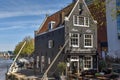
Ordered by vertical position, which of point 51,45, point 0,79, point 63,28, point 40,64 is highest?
point 63,28

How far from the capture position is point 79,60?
35.3 meters

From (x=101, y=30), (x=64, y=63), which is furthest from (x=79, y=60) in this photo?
(x=101, y=30)

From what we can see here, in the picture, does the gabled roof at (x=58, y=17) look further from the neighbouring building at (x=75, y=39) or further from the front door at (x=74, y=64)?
the front door at (x=74, y=64)

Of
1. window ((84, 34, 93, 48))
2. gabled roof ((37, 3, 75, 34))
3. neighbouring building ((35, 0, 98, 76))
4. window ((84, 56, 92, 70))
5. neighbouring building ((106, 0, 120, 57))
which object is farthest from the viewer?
neighbouring building ((106, 0, 120, 57))

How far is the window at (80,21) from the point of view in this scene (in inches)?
1404

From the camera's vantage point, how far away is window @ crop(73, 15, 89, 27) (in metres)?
35.7

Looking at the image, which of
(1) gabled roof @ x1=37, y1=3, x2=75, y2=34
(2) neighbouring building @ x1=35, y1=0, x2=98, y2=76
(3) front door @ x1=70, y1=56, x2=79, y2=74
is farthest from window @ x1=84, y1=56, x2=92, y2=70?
(1) gabled roof @ x1=37, y1=3, x2=75, y2=34

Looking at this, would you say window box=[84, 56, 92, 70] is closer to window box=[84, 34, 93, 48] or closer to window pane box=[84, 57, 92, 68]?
window pane box=[84, 57, 92, 68]

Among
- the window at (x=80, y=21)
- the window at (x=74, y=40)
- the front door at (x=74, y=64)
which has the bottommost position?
the front door at (x=74, y=64)

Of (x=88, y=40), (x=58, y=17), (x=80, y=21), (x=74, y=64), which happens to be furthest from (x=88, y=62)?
(x=58, y=17)

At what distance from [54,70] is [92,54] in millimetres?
6402

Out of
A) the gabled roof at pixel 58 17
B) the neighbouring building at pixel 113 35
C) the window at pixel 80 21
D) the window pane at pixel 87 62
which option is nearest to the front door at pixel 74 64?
the window pane at pixel 87 62

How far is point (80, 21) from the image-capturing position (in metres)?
36.1

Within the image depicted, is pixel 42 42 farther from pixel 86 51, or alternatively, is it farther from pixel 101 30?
pixel 101 30
